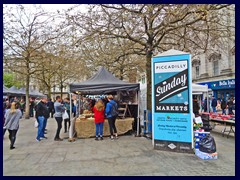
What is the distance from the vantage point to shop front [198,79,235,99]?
2245 cm

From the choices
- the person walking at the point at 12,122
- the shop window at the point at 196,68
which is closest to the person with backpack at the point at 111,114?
the person walking at the point at 12,122

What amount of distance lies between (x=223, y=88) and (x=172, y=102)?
781 inches

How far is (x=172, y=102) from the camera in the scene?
6441 mm

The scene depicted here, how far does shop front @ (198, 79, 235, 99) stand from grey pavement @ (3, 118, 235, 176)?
17.0m

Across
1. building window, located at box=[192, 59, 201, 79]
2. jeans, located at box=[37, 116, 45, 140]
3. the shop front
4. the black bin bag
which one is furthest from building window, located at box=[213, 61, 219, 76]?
jeans, located at box=[37, 116, 45, 140]

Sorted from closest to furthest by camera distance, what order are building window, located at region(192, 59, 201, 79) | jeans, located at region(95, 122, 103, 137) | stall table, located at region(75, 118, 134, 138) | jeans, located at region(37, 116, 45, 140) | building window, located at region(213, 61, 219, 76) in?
jeans, located at region(95, 122, 103, 137) < jeans, located at region(37, 116, 45, 140) < stall table, located at region(75, 118, 134, 138) < building window, located at region(213, 61, 219, 76) < building window, located at region(192, 59, 201, 79)

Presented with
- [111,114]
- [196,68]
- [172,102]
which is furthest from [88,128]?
[196,68]

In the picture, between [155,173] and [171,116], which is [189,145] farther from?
[155,173]

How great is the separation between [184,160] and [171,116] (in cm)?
136

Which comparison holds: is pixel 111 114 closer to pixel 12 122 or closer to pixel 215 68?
pixel 12 122

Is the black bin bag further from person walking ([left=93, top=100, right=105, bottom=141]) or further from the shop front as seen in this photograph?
the shop front

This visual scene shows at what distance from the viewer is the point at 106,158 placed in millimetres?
5809

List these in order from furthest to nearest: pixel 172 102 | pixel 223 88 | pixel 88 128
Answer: pixel 223 88 → pixel 88 128 → pixel 172 102
